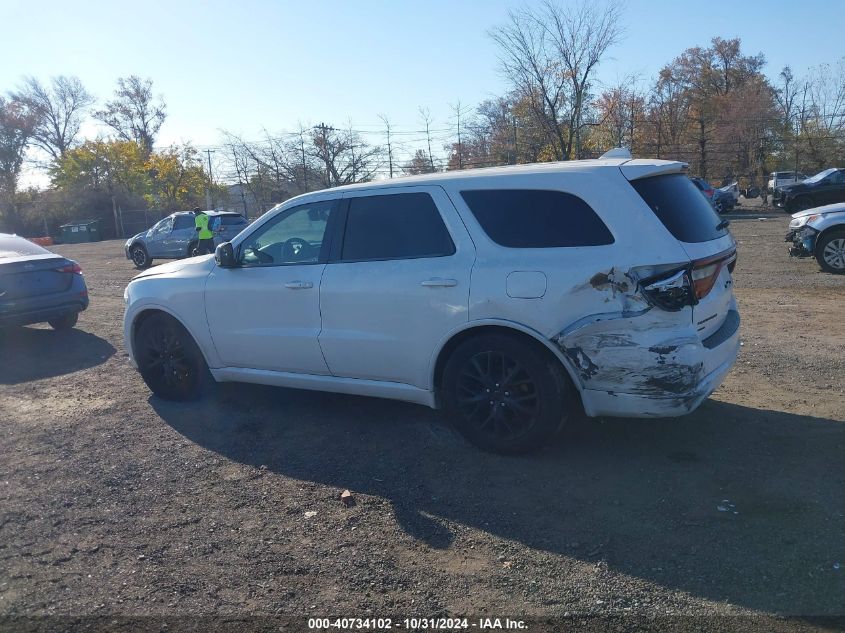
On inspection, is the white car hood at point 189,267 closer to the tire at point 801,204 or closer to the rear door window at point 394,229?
the rear door window at point 394,229

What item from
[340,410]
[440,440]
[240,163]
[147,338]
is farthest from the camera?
[240,163]

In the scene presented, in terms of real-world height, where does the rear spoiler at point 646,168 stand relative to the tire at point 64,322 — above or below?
above

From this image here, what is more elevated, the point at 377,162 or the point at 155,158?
the point at 155,158

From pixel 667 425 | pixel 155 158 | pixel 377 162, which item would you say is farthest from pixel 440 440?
pixel 155 158

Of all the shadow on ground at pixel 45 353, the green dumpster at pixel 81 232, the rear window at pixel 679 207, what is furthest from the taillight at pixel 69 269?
the green dumpster at pixel 81 232

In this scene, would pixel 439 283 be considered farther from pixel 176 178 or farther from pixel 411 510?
pixel 176 178

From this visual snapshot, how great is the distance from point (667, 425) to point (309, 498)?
261 centimetres

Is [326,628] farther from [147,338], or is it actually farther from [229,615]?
[147,338]

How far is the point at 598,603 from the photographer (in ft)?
10.2

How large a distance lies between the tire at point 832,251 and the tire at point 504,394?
9376mm

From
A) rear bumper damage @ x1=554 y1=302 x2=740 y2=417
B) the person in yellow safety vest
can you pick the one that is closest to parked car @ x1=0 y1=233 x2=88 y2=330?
rear bumper damage @ x1=554 y1=302 x2=740 y2=417

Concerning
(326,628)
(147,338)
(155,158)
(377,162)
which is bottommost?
(326,628)

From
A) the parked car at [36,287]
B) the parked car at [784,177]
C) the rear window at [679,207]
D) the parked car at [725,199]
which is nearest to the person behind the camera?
the rear window at [679,207]

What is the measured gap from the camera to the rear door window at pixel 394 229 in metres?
4.82
